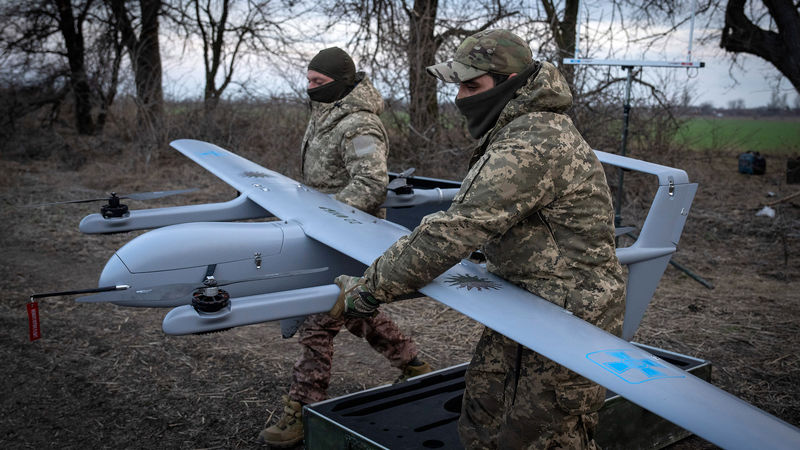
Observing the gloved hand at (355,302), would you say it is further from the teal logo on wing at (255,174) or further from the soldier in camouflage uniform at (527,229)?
the teal logo on wing at (255,174)

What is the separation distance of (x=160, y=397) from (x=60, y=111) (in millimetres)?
13049

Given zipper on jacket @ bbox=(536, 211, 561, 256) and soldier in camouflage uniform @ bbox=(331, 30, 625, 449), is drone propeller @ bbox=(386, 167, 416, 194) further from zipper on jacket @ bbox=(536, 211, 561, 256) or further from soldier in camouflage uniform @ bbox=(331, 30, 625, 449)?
zipper on jacket @ bbox=(536, 211, 561, 256)

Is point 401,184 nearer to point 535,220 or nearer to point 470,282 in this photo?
point 470,282

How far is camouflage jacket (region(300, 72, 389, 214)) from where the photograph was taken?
3781mm

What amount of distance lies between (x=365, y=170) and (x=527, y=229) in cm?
152

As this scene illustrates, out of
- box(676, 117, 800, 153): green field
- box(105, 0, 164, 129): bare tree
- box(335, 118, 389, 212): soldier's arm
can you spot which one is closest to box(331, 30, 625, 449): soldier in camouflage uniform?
box(335, 118, 389, 212): soldier's arm

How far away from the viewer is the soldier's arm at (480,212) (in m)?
2.29

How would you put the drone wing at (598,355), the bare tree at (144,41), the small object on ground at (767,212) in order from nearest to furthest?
the drone wing at (598,355)
the small object on ground at (767,212)
the bare tree at (144,41)

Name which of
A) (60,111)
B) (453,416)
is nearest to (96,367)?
(453,416)

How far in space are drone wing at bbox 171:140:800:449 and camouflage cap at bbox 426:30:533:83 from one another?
2.69ft

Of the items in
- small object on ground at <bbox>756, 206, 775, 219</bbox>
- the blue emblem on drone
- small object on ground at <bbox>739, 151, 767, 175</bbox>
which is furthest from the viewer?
small object on ground at <bbox>739, 151, 767, 175</bbox>

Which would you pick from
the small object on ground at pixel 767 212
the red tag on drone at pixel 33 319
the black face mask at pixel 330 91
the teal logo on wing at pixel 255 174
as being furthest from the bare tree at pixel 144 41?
the red tag on drone at pixel 33 319

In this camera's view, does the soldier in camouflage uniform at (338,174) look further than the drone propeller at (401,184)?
No

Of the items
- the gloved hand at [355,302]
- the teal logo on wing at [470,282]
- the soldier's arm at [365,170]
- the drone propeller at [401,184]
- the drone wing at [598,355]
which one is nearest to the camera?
the drone wing at [598,355]
